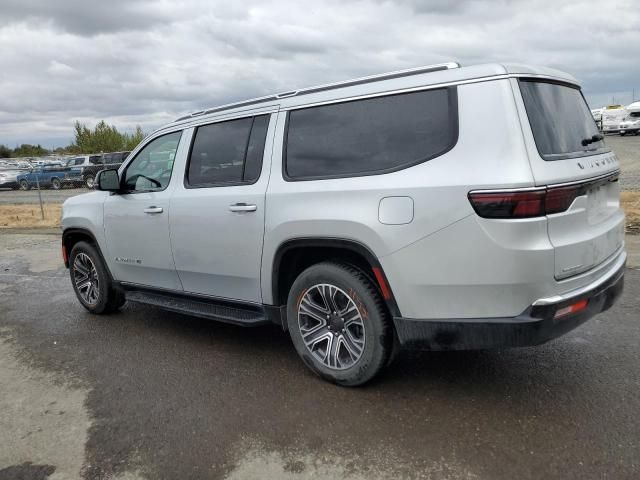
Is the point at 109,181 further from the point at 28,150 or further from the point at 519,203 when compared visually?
the point at 28,150

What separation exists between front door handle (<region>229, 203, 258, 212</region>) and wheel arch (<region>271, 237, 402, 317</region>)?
357 millimetres

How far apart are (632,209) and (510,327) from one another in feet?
25.8

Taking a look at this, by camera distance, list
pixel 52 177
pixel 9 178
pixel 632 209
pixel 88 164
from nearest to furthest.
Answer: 1. pixel 632 209
2. pixel 88 164
3. pixel 52 177
4. pixel 9 178

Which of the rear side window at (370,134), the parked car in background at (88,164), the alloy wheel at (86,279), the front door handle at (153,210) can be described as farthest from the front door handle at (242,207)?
the parked car in background at (88,164)

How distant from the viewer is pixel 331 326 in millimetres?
3639

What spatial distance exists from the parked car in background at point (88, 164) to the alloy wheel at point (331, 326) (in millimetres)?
25970

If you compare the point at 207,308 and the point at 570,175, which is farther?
the point at 207,308

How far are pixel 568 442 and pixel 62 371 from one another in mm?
3561

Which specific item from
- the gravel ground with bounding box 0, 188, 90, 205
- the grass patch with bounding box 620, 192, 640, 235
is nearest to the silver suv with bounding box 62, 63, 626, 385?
the grass patch with bounding box 620, 192, 640, 235

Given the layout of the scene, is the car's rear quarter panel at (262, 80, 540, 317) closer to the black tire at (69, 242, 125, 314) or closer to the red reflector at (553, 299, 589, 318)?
the red reflector at (553, 299, 589, 318)

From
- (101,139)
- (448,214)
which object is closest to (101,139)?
(101,139)

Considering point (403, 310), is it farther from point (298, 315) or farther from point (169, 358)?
Answer: point (169, 358)

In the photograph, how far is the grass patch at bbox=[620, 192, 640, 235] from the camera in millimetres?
8211

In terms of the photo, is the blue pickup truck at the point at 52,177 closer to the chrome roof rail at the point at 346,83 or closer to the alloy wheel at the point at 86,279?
the alloy wheel at the point at 86,279
